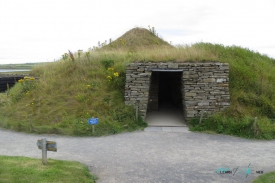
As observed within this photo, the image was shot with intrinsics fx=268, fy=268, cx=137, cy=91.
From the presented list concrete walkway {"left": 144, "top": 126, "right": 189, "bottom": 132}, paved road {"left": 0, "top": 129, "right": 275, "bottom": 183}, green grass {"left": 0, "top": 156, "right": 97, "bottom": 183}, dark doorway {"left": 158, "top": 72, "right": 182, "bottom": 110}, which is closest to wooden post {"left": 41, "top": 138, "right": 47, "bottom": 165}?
green grass {"left": 0, "top": 156, "right": 97, "bottom": 183}

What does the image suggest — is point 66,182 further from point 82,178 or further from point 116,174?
point 116,174

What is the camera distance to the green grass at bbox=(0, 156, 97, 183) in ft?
17.7

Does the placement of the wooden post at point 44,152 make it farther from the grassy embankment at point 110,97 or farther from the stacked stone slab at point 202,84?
the stacked stone slab at point 202,84

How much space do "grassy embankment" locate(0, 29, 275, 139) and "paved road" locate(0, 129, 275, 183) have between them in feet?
2.03

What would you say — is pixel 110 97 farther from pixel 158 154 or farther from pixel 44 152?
pixel 44 152

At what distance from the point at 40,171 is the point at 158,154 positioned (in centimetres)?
318

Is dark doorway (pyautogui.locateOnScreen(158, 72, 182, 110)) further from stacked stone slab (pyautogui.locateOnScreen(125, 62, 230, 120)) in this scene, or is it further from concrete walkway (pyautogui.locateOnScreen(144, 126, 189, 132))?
concrete walkway (pyautogui.locateOnScreen(144, 126, 189, 132))

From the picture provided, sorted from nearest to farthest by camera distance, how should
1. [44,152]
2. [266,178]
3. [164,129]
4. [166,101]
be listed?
[266,178], [44,152], [164,129], [166,101]

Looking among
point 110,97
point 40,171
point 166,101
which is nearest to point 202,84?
point 110,97

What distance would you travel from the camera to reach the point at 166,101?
595 inches

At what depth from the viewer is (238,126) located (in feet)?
31.4

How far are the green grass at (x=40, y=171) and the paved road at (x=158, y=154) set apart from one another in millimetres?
435

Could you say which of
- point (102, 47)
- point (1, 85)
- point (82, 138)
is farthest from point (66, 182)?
point (1, 85)

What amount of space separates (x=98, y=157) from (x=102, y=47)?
39.5 feet
